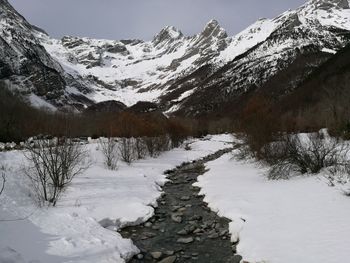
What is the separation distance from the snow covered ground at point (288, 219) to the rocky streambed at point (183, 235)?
40 cm

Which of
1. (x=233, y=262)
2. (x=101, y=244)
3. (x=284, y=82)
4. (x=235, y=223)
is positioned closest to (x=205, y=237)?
(x=235, y=223)

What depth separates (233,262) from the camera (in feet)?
27.3

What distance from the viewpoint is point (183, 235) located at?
10.7 metres

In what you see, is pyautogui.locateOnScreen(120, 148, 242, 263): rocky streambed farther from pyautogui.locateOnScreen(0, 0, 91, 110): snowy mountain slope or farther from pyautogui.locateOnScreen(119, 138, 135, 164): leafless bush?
pyautogui.locateOnScreen(0, 0, 91, 110): snowy mountain slope

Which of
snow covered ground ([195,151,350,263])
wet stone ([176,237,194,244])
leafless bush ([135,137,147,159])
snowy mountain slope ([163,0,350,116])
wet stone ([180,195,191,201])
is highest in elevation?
snowy mountain slope ([163,0,350,116])

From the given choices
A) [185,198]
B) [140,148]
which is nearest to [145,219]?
[185,198]

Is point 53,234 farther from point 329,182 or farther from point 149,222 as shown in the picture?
point 329,182

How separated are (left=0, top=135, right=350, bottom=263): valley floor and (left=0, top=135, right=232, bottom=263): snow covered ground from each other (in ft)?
0.07

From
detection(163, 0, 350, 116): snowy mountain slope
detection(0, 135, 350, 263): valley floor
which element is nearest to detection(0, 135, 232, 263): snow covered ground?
detection(0, 135, 350, 263): valley floor

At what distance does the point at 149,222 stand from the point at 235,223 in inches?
116

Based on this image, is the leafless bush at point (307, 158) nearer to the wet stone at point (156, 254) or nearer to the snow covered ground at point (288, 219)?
the snow covered ground at point (288, 219)

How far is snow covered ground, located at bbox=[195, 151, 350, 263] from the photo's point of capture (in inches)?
295

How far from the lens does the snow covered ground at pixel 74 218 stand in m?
7.86

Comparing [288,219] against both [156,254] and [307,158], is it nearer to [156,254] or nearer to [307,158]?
[156,254]
